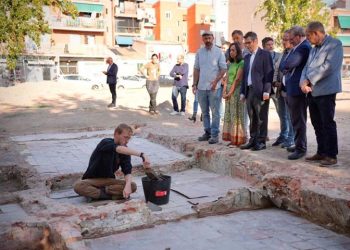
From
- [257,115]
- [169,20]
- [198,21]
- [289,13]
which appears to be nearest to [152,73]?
[257,115]

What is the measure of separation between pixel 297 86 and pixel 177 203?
2337 millimetres

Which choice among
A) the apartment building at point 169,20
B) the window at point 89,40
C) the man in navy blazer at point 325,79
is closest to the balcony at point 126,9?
the window at point 89,40

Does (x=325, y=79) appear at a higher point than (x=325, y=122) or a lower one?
higher

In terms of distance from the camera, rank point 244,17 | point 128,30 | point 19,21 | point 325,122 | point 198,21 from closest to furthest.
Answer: point 325,122
point 19,21
point 244,17
point 128,30
point 198,21

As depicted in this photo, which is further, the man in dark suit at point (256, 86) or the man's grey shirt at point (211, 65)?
the man's grey shirt at point (211, 65)

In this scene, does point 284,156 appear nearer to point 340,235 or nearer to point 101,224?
point 340,235

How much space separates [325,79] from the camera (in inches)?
212

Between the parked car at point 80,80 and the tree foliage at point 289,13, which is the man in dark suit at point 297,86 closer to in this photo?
the tree foliage at point 289,13

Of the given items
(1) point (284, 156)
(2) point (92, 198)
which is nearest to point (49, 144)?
(2) point (92, 198)

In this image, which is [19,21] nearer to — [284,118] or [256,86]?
[256,86]

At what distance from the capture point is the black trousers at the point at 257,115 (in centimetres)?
666

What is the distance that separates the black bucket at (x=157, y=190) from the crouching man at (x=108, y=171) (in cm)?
22

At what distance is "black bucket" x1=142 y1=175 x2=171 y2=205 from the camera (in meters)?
5.20

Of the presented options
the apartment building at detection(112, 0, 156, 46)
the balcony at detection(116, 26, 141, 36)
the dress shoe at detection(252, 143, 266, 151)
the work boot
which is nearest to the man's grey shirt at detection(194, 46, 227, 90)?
the dress shoe at detection(252, 143, 266, 151)
